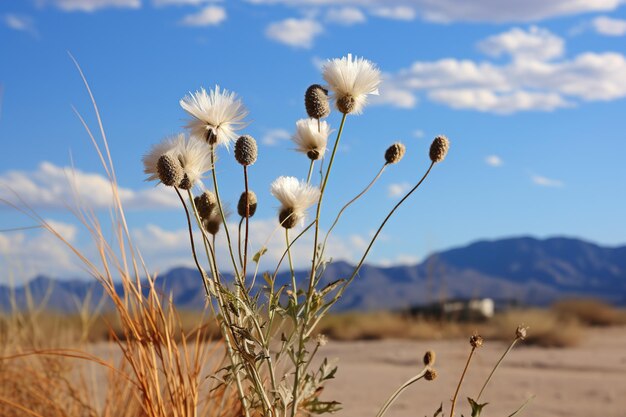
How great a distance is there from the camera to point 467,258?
124 m

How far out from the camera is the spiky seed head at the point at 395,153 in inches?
70.8

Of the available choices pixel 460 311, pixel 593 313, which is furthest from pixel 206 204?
pixel 593 313

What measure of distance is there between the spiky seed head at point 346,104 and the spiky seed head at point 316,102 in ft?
0.09

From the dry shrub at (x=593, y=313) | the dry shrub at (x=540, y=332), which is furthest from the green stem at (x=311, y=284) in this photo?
the dry shrub at (x=593, y=313)

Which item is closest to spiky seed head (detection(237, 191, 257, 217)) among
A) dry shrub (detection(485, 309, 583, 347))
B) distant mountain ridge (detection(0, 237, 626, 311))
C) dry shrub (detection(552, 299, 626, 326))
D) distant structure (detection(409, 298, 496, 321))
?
dry shrub (detection(485, 309, 583, 347))

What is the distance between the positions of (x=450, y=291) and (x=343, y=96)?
276 ft

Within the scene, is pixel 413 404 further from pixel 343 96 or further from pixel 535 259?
pixel 535 259

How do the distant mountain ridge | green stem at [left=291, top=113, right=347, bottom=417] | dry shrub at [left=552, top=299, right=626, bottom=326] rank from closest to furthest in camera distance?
green stem at [left=291, top=113, right=347, bottom=417] < dry shrub at [left=552, top=299, right=626, bottom=326] < the distant mountain ridge

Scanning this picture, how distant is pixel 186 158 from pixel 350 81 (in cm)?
39

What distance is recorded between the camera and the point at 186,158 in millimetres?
1812

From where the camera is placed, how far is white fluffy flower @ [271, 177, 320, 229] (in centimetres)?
177

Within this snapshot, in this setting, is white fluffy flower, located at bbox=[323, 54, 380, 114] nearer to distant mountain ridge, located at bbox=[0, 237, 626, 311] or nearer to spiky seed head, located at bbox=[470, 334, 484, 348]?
spiky seed head, located at bbox=[470, 334, 484, 348]

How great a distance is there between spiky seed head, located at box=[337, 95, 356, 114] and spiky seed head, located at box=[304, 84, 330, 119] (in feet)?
0.09

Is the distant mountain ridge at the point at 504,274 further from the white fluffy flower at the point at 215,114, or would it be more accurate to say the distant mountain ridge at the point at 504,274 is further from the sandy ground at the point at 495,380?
the white fluffy flower at the point at 215,114
